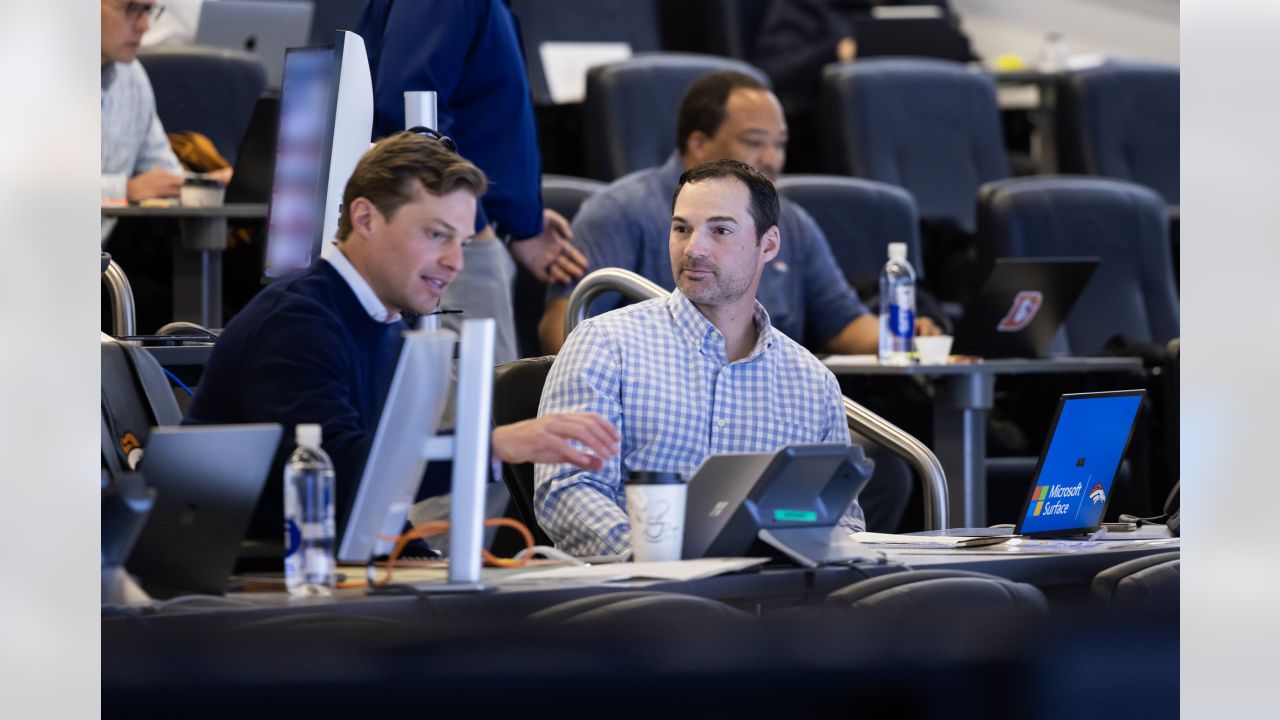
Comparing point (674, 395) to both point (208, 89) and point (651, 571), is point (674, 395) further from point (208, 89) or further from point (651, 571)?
point (208, 89)

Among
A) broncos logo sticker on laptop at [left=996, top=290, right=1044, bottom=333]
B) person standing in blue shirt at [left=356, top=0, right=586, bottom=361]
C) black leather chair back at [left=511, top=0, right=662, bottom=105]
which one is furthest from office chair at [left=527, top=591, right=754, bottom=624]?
black leather chair back at [left=511, top=0, right=662, bottom=105]

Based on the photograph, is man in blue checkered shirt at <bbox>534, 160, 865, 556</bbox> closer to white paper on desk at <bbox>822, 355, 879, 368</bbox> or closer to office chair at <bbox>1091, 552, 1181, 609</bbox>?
office chair at <bbox>1091, 552, 1181, 609</bbox>

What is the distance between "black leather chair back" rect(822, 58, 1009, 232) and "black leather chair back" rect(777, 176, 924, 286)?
75 cm

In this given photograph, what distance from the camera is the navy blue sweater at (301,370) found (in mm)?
1733

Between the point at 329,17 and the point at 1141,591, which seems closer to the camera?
the point at 1141,591

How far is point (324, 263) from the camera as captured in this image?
1888mm

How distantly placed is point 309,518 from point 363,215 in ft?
1.30

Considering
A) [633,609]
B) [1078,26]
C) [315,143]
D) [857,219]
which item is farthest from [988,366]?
[1078,26]

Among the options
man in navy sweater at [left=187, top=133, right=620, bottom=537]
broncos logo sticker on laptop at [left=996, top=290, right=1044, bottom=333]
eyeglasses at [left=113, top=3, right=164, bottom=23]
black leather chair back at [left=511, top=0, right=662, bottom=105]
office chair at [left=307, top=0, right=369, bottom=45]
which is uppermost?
black leather chair back at [left=511, top=0, right=662, bottom=105]

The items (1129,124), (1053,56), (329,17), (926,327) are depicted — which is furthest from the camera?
(1053,56)

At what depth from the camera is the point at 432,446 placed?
1.62 metres

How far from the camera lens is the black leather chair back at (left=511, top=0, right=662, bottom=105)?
5.61 m
